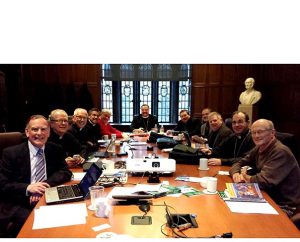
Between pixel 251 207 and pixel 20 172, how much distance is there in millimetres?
1641

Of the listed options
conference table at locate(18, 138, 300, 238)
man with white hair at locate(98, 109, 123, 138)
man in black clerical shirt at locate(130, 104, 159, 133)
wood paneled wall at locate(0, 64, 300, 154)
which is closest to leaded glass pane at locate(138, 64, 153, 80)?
wood paneled wall at locate(0, 64, 300, 154)

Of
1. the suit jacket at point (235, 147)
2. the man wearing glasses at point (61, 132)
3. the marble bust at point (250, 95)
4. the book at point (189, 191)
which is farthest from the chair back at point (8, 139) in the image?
the marble bust at point (250, 95)

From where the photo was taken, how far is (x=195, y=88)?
7367 millimetres

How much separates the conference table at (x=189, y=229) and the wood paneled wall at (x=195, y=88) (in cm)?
510

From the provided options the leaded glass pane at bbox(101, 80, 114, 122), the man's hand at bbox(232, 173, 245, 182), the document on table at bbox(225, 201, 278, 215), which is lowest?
the document on table at bbox(225, 201, 278, 215)

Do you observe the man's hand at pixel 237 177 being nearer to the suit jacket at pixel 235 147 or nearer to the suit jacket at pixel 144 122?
the suit jacket at pixel 235 147

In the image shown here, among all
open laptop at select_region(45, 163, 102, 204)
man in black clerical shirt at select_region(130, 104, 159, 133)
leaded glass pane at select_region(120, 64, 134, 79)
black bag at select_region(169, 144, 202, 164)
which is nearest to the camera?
open laptop at select_region(45, 163, 102, 204)

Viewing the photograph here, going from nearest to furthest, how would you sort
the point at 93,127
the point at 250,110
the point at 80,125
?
the point at 80,125, the point at 93,127, the point at 250,110

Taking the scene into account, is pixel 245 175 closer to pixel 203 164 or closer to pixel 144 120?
pixel 203 164

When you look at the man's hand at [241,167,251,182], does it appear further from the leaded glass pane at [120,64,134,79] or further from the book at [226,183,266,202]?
the leaded glass pane at [120,64,134,79]

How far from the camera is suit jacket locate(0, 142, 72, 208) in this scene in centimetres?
201

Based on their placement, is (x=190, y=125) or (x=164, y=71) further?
(x=164, y=71)

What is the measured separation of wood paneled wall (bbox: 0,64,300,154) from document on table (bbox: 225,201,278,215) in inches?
197

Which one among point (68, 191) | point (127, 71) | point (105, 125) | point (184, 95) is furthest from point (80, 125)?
point (184, 95)
